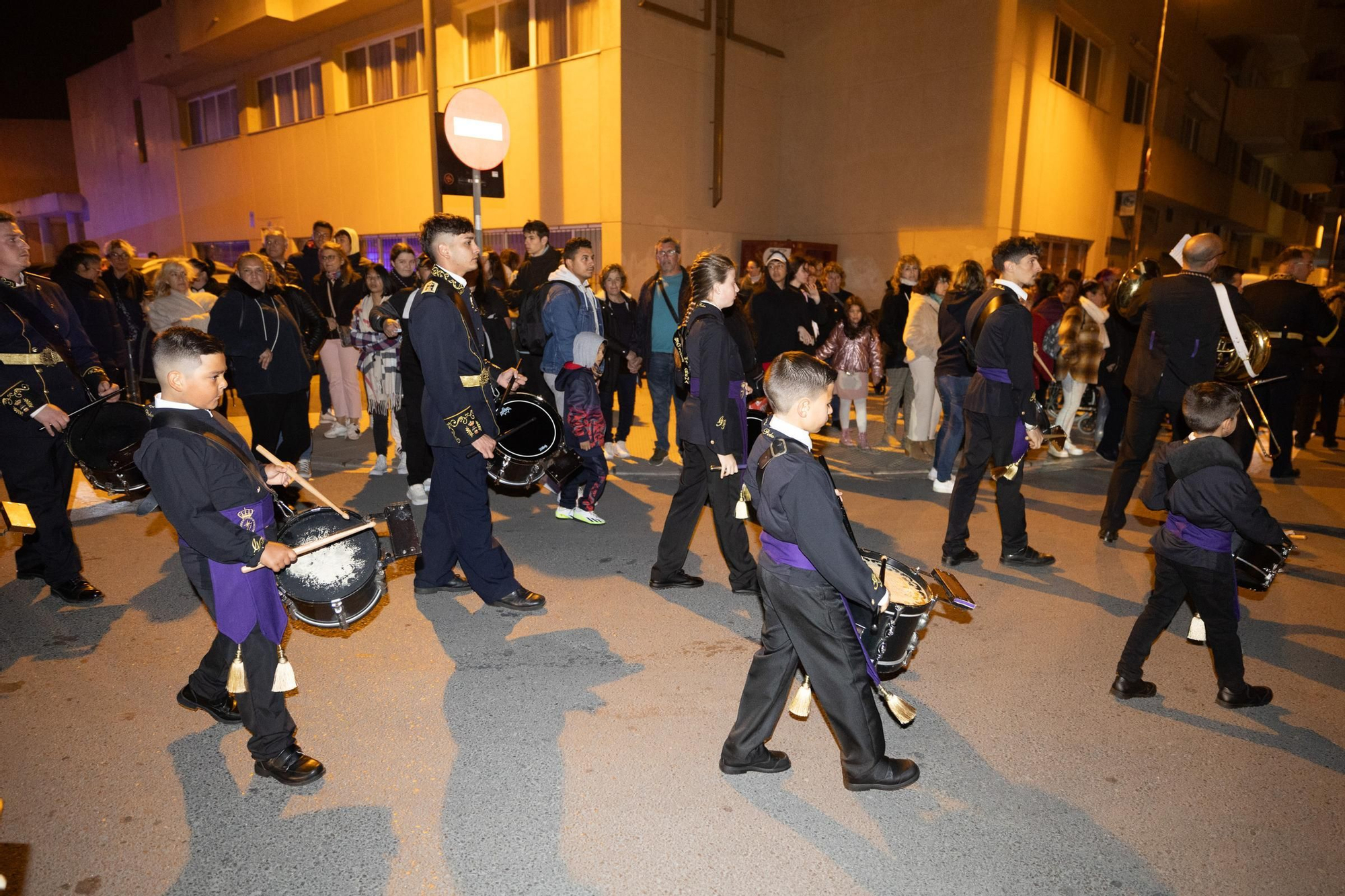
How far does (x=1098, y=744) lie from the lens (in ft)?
10.9

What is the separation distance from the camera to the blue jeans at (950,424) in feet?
22.7

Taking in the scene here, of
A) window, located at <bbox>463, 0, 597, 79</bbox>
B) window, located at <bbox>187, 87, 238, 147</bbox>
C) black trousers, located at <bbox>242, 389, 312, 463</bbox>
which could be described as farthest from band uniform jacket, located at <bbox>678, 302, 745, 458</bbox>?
window, located at <bbox>187, 87, 238, 147</bbox>

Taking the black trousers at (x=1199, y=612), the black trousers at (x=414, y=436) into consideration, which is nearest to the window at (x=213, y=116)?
the black trousers at (x=414, y=436)

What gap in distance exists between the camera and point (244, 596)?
2902 mm

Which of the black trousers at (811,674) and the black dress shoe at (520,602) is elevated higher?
the black trousers at (811,674)

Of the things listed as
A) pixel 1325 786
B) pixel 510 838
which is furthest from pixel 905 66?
pixel 510 838

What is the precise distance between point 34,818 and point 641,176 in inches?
522

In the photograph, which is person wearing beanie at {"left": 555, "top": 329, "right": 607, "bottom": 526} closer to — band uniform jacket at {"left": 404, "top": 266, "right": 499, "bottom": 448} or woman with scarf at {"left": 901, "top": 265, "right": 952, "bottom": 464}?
band uniform jacket at {"left": 404, "top": 266, "right": 499, "bottom": 448}

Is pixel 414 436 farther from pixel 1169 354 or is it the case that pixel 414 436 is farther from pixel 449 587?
pixel 1169 354

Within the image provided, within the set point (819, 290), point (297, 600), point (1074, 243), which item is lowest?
point (297, 600)

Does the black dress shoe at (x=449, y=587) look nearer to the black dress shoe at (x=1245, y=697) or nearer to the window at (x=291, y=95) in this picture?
the black dress shoe at (x=1245, y=697)

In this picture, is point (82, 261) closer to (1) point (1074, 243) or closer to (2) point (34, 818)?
(2) point (34, 818)

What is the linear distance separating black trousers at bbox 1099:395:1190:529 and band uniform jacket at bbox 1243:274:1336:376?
2.65 meters

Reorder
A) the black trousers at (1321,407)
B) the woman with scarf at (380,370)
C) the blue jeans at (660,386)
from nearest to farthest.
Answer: the woman with scarf at (380,370)
the blue jeans at (660,386)
the black trousers at (1321,407)
